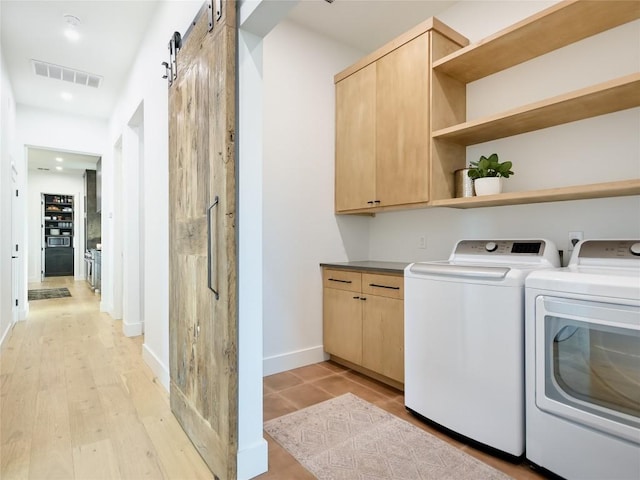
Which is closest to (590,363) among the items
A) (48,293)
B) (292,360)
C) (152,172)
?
(292,360)

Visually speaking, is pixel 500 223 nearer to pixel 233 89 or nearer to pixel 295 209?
pixel 295 209

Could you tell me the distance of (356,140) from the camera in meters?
3.11

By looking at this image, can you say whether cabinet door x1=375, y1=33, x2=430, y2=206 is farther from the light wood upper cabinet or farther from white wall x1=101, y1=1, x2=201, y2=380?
white wall x1=101, y1=1, x2=201, y2=380

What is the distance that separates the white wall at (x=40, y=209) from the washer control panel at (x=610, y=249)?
35.9ft

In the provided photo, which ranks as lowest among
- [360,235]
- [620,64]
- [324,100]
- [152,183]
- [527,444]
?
[527,444]

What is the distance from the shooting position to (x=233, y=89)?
5.02 feet

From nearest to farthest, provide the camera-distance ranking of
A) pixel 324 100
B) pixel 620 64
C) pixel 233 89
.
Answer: pixel 233 89 < pixel 620 64 < pixel 324 100

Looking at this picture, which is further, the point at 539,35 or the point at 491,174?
the point at 491,174

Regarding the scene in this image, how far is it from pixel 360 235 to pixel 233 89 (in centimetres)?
224

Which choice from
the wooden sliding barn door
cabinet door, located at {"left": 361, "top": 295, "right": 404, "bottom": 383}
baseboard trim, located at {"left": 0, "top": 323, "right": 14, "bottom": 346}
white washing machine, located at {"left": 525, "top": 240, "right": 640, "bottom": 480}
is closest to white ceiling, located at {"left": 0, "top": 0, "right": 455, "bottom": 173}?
the wooden sliding barn door

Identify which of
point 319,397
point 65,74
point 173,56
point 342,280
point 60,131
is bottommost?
point 319,397

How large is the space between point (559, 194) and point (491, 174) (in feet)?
1.58

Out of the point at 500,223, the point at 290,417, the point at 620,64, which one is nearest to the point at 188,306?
the point at 290,417

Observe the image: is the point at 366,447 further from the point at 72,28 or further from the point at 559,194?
the point at 72,28
